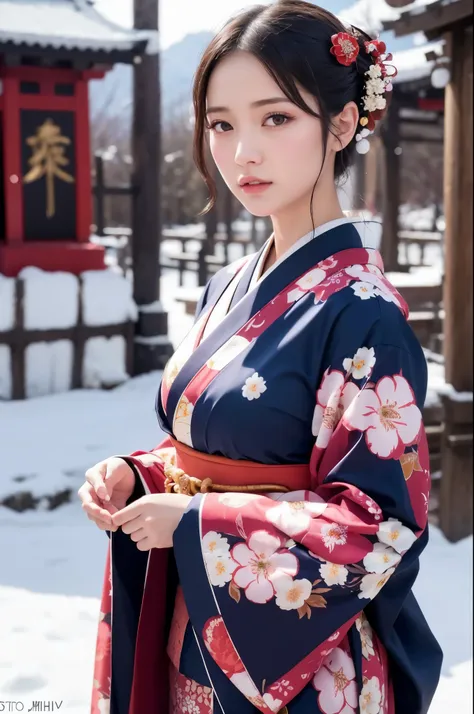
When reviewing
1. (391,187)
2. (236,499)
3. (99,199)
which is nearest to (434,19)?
(236,499)

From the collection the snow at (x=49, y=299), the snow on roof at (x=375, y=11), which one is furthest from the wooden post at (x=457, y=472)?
the snow at (x=49, y=299)

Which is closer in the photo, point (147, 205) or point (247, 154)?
point (247, 154)

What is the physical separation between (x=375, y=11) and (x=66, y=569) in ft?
21.5

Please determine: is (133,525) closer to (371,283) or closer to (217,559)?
(217,559)

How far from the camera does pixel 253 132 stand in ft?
4.80

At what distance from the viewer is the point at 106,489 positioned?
1583mm

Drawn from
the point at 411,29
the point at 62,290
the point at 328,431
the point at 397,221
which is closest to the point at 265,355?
the point at 328,431

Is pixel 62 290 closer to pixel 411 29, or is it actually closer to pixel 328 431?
pixel 411 29

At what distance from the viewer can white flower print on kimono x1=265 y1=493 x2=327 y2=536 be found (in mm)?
1345

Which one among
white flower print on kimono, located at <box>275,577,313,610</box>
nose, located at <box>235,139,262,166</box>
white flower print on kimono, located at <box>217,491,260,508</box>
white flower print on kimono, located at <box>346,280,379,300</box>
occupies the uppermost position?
nose, located at <box>235,139,262,166</box>

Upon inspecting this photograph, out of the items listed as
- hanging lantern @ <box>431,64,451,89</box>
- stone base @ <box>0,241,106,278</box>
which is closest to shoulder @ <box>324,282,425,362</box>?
hanging lantern @ <box>431,64,451,89</box>

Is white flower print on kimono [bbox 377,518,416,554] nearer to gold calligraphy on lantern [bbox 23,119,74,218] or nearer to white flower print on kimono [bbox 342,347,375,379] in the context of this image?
white flower print on kimono [bbox 342,347,375,379]

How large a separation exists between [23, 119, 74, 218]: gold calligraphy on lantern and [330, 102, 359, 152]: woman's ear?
627 centimetres

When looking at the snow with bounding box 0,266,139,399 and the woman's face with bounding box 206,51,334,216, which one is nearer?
the woman's face with bounding box 206,51,334,216
